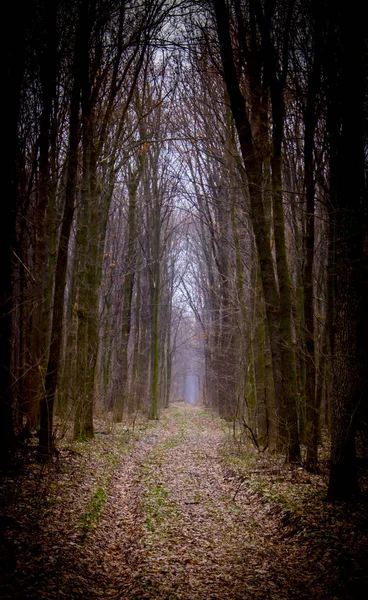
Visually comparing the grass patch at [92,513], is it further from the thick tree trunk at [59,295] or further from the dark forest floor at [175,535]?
the thick tree trunk at [59,295]

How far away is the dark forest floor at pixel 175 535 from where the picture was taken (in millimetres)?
3812

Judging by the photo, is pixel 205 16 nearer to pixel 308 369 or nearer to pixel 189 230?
pixel 308 369

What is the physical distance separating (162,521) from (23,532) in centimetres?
202

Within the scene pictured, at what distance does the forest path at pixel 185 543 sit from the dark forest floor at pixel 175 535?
0.01 meters

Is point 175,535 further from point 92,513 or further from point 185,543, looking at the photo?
point 92,513

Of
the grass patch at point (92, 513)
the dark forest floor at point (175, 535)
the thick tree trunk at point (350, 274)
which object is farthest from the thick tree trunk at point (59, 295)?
the thick tree trunk at point (350, 274)

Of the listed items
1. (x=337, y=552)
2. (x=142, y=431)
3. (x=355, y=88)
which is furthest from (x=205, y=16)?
(x=142, y=431)

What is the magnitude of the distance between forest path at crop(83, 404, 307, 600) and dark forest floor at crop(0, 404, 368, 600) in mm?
13

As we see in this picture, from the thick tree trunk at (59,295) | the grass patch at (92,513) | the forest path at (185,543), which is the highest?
the thick tree trunk at (59,295)

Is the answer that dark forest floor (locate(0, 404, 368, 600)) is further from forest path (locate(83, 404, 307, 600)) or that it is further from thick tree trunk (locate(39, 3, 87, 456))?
thick tree trunk (locate(39, 3, 87, 456))

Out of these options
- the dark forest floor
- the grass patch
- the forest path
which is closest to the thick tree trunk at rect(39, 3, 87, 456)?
the dark forest floor

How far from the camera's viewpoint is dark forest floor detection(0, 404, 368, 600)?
3.81m

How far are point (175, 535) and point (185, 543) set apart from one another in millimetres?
278

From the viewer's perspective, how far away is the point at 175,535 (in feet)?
17.3
